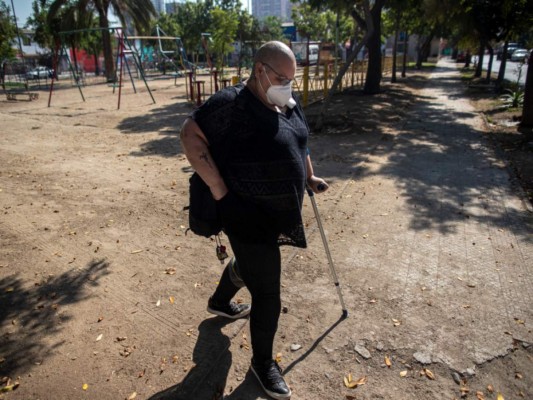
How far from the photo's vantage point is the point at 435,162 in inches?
303

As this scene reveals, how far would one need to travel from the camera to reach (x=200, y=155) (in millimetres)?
2170

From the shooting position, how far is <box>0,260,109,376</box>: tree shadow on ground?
2857 mm

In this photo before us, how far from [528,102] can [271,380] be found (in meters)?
10.6

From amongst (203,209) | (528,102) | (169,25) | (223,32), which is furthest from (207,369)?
(169,25)

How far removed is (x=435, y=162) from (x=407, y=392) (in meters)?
5.93

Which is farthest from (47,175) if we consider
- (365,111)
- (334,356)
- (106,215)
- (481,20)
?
(481,20)

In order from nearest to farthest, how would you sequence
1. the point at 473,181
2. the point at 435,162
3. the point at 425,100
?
the point at 473,181 → the point at 435,162 → the point at 425,100

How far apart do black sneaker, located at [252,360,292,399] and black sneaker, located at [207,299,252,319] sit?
62 centimetres

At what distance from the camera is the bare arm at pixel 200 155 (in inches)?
85.4

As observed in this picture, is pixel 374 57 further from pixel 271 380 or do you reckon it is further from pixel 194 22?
pixel 194 22

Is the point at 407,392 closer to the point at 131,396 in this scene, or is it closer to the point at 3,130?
the point at 131,396

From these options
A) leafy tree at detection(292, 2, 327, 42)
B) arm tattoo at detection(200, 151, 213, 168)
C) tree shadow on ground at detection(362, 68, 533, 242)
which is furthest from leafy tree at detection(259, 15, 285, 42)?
A: arm tattoo at detection(200, 151, 213, 168)

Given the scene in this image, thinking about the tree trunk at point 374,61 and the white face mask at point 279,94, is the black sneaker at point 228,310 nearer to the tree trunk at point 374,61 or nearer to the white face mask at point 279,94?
the white face mask at point 279,94

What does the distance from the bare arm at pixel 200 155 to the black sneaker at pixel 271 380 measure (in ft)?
3.92
